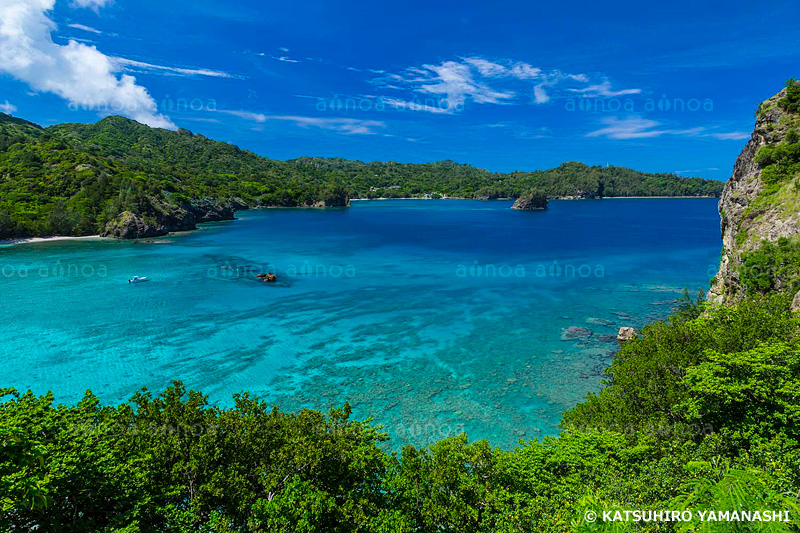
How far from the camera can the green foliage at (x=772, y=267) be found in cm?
2692

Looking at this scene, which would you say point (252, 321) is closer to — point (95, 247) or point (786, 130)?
point (786, 130)

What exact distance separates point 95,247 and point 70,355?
65399mm

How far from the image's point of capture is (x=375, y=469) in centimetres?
1342

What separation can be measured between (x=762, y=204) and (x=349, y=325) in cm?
3938

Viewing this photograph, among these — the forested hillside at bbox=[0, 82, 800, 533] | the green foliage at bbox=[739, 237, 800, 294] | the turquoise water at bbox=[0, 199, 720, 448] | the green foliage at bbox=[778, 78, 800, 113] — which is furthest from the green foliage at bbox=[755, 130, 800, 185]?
the forested hillside at bbox=[0, 82, 800, 533]

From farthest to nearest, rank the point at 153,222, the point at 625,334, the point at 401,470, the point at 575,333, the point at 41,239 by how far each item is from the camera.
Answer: the point at 153,222 < the point at 41,239 < the point at 575,333 < the point at 625,334 < the point at 401,470

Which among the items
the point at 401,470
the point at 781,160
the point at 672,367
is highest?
the point at 781,160

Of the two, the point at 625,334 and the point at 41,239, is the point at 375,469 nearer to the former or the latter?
the point at 625,334

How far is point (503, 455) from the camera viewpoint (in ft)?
48.8

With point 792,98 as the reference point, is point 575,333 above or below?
below

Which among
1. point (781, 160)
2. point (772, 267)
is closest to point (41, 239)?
point (772, 267)

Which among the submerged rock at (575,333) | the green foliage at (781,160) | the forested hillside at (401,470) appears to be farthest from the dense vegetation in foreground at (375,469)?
the green foliage at (781,160)

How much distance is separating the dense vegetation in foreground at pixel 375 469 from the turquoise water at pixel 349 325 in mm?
10449

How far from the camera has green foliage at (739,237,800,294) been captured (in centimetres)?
2692
